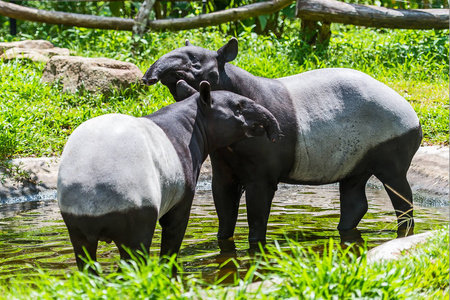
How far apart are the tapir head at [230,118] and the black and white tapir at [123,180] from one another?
39cm

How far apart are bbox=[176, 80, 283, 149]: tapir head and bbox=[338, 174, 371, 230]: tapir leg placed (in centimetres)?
138

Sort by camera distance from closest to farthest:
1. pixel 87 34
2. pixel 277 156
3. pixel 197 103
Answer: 1. pixel 197 103
2. pixel 277 156
3. pixel 87 34

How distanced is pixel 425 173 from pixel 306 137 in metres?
2.94

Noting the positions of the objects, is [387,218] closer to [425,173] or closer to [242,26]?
[425,173]

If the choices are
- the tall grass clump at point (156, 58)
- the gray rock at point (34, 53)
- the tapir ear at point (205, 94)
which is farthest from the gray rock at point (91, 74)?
the tapir ear at point (205, 94)

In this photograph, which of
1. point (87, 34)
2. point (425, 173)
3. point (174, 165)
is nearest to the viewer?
point (174, 165)

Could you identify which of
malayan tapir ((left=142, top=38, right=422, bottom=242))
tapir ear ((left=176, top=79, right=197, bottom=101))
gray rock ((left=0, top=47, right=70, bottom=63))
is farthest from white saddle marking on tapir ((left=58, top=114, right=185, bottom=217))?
gray rock ((left=0, top=47, right=70, bottom=63))

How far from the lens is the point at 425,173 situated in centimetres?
863

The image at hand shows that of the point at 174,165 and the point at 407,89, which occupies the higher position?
the point at 174,165

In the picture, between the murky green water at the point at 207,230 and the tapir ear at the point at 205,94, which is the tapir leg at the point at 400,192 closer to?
the murky green water at the point at 207,230

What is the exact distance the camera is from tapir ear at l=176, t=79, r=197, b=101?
220 inches

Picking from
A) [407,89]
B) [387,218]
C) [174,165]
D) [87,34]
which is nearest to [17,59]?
[87,34]

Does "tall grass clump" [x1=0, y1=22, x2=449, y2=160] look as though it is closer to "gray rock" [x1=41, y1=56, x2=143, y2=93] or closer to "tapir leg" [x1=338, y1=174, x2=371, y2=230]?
"gray rock" [x1=41, y1=56, x2=143, y2=93]

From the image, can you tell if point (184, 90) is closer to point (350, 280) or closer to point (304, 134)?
point (304, 134)
